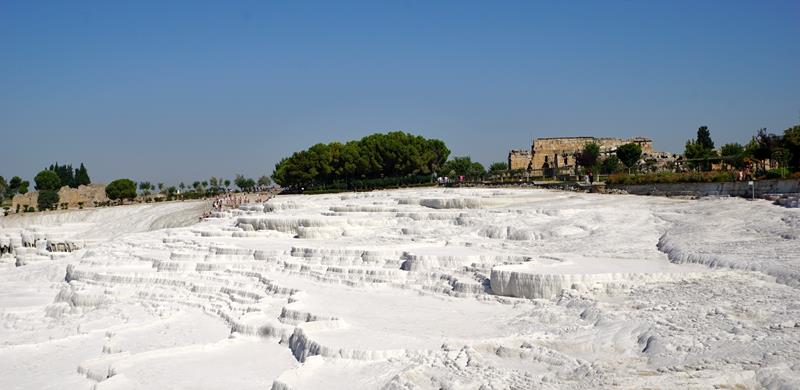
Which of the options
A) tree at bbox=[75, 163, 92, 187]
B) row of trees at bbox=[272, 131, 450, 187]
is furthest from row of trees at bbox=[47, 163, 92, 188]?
row of trees at bbox=[272, 131, 450, 187]

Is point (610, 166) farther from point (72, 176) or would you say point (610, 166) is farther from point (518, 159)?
point (72, 176)

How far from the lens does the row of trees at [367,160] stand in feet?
147

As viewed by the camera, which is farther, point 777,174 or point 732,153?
point 732,153

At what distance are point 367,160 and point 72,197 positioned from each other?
76.8 ft

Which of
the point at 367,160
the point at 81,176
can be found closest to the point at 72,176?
the point at 81,176

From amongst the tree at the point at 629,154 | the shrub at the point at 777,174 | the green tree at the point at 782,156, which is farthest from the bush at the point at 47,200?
the shrub at the point at 777,174

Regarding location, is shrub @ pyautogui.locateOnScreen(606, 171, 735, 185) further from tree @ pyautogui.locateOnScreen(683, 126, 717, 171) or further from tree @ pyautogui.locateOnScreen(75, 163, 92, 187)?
tree @ pyautogui.locateOnScreen(75, 163, 92, 187)

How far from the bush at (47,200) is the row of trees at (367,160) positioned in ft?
51.1

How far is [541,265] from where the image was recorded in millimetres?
13500

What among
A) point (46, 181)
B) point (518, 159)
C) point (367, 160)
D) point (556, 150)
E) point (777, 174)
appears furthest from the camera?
point (46, 181)

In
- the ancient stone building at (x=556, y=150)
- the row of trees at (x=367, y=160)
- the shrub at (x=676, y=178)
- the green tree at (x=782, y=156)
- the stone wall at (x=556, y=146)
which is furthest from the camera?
the stone wall at (x=556, y=146)

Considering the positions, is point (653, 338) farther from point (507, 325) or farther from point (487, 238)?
point (487, 238)

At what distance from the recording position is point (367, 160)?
147ft

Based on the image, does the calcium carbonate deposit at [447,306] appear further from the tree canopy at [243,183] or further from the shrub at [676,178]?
the tree canopy at [243,183]
